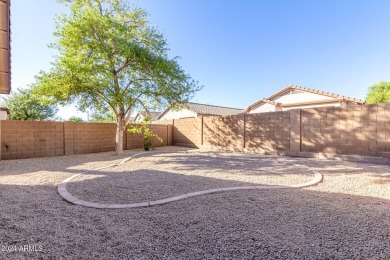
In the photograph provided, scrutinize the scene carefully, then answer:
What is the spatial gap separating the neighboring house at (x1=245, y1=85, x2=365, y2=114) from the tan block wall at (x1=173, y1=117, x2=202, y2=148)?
300 inches

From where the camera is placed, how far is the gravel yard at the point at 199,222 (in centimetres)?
181

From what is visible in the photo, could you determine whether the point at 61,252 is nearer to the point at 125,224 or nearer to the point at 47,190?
the point at 125,224

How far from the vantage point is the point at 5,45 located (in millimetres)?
2037

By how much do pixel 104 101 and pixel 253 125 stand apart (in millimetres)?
7675

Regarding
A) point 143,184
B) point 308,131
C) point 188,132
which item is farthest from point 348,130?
point 188,132

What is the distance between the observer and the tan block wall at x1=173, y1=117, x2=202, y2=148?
41.7 ft

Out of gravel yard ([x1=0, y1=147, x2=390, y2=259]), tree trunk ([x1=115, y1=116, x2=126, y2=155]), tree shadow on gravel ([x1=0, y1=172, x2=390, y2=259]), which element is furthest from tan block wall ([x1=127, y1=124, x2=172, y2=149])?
tree shadow on gravel ([x1=0, y1=172, x2=390, y2=259])

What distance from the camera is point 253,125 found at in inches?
386

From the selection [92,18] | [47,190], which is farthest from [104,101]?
[47,190]

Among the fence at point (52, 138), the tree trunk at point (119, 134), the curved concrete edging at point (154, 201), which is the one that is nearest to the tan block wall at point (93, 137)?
the fence at point (52, 138)

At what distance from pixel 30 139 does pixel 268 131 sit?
434 inches

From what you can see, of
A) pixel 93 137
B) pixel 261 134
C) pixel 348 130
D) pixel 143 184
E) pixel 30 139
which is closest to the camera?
pixel 143 184

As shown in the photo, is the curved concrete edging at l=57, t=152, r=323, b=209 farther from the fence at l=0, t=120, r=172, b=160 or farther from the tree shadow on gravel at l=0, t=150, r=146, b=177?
the fence at l=0, t=120, r=172, b=160

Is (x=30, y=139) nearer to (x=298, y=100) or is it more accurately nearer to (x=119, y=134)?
(x=119, y=134)
